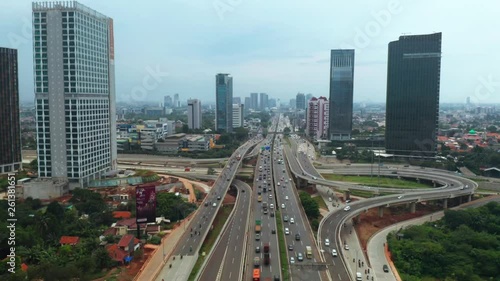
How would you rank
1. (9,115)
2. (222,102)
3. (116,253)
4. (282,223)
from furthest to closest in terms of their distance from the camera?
(222,102), (9,115), (282,223), (116,253)

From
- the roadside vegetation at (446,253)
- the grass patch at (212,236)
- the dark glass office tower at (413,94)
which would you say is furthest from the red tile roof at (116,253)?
the dark glass office tower at (413,94)

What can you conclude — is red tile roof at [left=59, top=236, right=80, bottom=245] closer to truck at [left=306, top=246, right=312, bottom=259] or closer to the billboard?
the billboard

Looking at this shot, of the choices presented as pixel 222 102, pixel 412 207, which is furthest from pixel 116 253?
pixel 222 102

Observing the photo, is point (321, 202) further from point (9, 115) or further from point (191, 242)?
point (9, 115)

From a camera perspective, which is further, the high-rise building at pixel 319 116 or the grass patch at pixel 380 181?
the high-rise building at pixel 319 116

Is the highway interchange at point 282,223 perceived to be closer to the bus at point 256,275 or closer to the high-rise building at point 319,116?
the bus at point 256,275

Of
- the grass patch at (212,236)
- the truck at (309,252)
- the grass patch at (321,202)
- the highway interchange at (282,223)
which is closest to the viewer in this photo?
the highway interchange at (282,223)

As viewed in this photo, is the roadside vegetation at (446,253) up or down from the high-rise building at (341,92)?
down

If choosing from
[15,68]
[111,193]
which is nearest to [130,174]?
[111,193]
